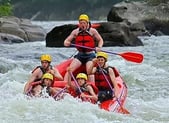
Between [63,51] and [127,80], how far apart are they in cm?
602

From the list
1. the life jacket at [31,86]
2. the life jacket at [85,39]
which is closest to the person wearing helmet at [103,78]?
the life jacket at [85,39]

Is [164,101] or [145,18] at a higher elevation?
[145,18]

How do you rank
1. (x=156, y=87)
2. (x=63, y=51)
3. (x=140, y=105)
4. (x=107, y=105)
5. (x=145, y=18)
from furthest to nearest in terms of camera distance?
(x=145, y=18), (x=63, y=51), (x=156, y=87), (x=140, y=105), (x=107, y=105)

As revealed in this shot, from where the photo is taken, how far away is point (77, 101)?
8.54m

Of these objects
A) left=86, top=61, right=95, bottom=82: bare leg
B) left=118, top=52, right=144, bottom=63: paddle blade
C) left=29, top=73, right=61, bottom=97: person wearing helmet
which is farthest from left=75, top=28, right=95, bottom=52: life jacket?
left=29, top=73, right=61, bottom=97: person wearing helmet

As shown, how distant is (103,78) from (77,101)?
2.77ft

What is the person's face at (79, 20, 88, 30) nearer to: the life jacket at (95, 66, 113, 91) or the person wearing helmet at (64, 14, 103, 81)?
the person wearing helmet at (64, 14, 103, 81)

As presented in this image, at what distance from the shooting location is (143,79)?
12.7 m

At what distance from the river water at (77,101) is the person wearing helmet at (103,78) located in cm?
53

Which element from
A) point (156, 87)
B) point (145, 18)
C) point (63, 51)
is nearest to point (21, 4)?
point (145, 18)

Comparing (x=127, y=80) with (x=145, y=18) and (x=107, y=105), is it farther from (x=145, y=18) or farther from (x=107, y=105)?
(x=145, y=18)

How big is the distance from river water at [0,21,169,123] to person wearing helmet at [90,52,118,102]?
53 cm

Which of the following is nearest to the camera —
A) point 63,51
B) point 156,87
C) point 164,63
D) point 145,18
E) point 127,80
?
point 156,87

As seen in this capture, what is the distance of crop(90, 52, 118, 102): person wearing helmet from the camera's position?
8.92 metres
